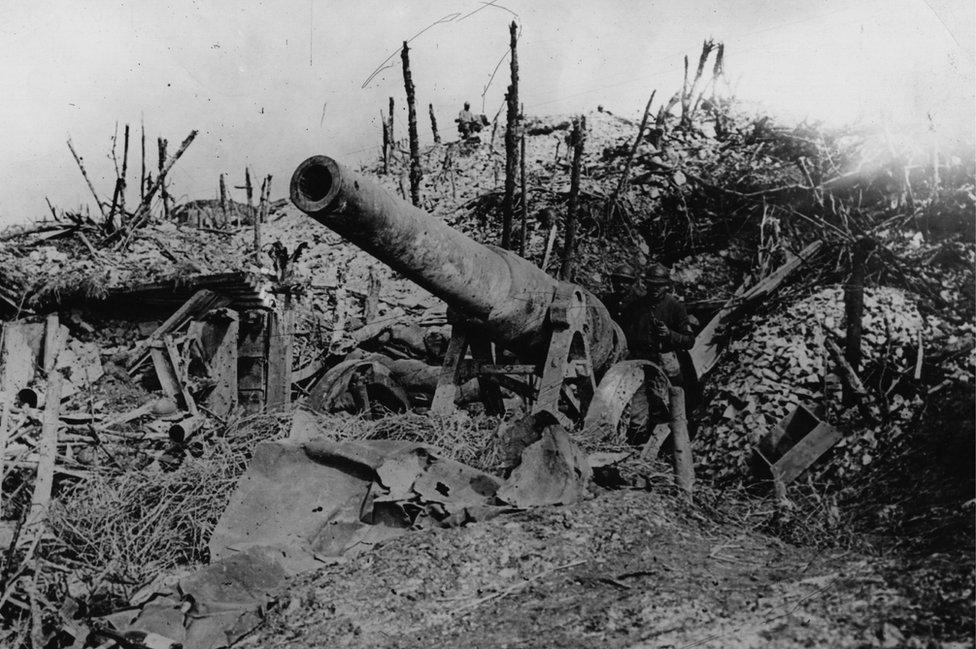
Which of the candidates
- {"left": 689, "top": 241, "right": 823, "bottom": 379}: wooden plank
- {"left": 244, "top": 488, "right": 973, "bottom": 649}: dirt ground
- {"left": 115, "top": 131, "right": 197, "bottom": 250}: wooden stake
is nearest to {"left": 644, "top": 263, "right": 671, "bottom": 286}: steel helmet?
{"left": 689, "top": 241, "right": 823, "bottom": 379}: wooden plank

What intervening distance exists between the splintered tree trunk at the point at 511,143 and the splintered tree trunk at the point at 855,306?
20.7 feet

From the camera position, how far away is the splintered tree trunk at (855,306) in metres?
7.44

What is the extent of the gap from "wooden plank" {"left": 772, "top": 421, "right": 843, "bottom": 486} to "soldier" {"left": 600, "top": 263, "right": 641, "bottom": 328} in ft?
9.47

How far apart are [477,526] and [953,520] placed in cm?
240

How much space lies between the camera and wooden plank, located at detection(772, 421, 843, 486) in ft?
18.8

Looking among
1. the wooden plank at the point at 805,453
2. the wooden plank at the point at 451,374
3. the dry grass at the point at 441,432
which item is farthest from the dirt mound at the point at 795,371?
the wooden plank at the point at 451,374

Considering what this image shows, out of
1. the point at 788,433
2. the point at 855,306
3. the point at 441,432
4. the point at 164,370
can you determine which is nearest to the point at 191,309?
the point at 164,370

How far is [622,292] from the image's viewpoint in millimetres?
9570

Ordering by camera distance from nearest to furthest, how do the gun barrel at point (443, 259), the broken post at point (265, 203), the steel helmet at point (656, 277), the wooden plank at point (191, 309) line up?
the gun barrel at point (443, 259) → the steel helmet at point (656, 277) → the wooden plank at point (191, 309) → the broken post at point (265, 203)

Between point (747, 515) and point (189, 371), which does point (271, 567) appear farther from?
point (189, 371)

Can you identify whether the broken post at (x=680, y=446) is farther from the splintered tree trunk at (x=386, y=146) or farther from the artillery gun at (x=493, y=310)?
the splintered tree trunk at (x=386, y=146)

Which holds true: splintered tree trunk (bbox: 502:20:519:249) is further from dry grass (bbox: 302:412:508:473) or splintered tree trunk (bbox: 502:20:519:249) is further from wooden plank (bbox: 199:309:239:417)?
dry grass (bbox: 302:412:508:473)

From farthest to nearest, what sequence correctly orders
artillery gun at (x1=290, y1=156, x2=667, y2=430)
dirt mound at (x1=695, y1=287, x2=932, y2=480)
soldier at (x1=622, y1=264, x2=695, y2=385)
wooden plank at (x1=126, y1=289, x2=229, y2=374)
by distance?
wooden plank at (x1=126, y1=289, x2=229, y2=374)
soldier at (x1=622, y1=264, x2=695, y2=385)
dirt mound at (x1=695, y1=287, x2=932, y2=480)
artillery gun at (x1=290, y1=156, x2=667, y2=430)

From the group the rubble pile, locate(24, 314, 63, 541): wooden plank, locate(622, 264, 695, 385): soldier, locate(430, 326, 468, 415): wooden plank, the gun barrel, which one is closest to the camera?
the gun barrel
